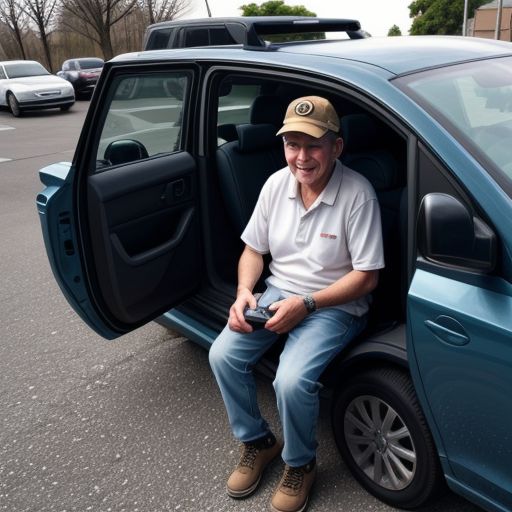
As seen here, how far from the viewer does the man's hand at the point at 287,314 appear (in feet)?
6.68

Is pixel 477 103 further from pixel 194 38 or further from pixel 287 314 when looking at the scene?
pixel 194 38

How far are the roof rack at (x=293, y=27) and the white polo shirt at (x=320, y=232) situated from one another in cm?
60

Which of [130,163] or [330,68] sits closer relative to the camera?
[330,68]

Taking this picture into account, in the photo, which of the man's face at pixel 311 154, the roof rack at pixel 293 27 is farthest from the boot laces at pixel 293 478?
the roof rack at pixel 293 27

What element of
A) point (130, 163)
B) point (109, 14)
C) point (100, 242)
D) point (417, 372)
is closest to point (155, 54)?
point (130, 163)

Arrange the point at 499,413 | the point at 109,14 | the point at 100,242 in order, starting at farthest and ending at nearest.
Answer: the point at 109,14 → the point at 100,242 → the point at 499,413

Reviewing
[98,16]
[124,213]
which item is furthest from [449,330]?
[98,16]

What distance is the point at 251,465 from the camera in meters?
2.25

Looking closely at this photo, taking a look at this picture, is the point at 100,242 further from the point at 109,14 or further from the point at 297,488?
the point at 109,14

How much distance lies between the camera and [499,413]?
5.02 feet

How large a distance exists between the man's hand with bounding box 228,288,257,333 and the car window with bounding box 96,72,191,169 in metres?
0.94

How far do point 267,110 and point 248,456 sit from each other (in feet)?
5.65

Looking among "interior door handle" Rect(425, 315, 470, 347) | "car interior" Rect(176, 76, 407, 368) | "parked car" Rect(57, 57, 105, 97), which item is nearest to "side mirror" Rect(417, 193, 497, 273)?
"interior door handle" Rect(425, 315, 470, 347)

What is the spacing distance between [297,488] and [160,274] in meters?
1.15
